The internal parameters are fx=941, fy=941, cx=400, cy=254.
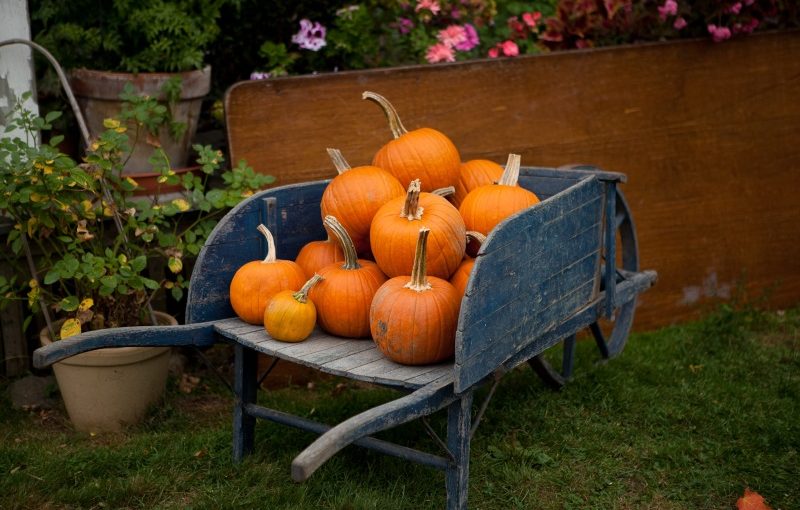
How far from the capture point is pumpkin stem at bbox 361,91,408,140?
3.38m

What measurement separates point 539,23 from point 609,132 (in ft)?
3.50

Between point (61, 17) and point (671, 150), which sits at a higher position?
point (61, 17)

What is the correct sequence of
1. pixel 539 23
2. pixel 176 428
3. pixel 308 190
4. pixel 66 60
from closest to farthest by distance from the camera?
1. pixel 308 190
2. pixel 176 428
3. pixel 66 60
4. pixel 539 23

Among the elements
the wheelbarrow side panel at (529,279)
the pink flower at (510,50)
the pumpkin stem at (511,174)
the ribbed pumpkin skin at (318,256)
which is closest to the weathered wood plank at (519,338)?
the wheelbarrow side panel at (529,279)

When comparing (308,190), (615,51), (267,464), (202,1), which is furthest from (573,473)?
(202,1)

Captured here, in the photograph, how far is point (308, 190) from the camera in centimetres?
345

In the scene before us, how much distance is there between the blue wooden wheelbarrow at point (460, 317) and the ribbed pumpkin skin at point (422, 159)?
31cm

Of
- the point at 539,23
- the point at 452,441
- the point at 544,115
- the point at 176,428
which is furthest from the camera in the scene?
the point at 539,23

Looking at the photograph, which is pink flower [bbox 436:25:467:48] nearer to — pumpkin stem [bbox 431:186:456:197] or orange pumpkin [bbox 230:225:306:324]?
pumpkin stem [bbox 431:186:456:197]

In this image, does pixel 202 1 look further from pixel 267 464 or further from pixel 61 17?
pixel 267 464

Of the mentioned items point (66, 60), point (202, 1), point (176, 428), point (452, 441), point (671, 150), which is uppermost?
point (202, 1)

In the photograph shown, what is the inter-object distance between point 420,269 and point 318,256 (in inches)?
22.6

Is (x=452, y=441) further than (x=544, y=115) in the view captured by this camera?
No

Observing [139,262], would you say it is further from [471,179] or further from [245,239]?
[471,179]
